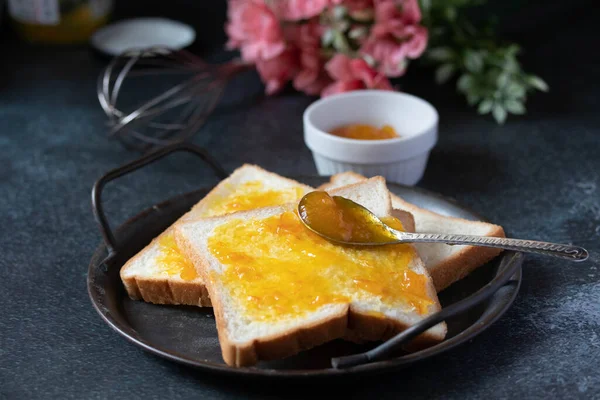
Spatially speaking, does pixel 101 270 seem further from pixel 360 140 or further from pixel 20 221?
pixel 360 140

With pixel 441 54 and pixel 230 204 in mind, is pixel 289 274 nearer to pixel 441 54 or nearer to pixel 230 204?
pixel 230 204

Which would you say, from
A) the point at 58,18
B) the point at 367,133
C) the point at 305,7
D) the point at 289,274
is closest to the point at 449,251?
the point at 289,274

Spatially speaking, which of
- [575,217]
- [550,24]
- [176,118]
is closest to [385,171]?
[575,217]

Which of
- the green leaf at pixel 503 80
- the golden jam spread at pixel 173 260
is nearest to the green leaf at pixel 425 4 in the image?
the green leaf at pixel 503 80

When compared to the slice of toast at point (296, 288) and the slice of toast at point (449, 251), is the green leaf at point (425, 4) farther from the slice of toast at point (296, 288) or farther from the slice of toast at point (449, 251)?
the slice of toast at point (296, 288)

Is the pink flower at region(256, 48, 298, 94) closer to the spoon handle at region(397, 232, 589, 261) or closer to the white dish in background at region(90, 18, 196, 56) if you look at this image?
the white dish in background at region(90, 18, 196, 56)

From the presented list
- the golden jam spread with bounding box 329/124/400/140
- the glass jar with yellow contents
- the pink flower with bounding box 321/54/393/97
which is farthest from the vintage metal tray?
the glass jar with yellow contents
